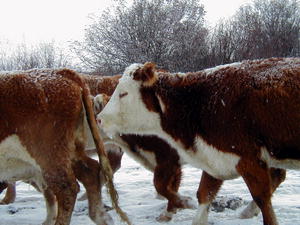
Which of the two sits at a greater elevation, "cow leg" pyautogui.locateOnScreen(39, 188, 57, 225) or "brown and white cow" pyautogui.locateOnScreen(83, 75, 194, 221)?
"brown and white cow" pyautogui.locateOnScreen(83, 75, 194, 221)

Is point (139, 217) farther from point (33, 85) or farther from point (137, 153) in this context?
point (33, 85)

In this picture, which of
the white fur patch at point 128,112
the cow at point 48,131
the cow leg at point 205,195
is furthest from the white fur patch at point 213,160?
the cow at point 48,131

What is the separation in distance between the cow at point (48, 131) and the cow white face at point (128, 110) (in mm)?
296

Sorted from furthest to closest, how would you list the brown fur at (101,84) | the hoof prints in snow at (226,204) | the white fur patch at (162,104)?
the brown fur at (101,84), the hoof prints in snow at (226,204), the white fur patch at (162,104)

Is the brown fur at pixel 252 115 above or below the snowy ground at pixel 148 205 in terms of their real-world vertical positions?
above

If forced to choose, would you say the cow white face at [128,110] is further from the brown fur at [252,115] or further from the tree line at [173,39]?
the tree line at [173,39]

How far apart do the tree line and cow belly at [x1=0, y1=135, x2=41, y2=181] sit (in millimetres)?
15616

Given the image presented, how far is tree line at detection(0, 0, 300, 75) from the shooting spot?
2016 cm

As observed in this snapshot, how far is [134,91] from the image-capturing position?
15.8ft

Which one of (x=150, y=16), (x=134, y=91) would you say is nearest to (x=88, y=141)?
(x=134, y=91)

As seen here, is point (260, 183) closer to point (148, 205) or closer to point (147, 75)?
point (147, 75)

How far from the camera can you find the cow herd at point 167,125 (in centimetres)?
390

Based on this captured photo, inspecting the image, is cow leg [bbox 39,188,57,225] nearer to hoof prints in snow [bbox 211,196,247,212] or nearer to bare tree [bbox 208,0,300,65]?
hoof prints in snow [bbox 211,196,247,212]

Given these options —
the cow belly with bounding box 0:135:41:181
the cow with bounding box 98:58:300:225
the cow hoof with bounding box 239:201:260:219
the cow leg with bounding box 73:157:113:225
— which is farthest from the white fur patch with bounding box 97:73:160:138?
the cow hoof with bounding box 239:201:260:219
